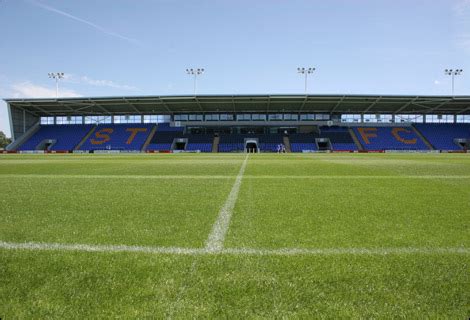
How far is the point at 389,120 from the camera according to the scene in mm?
63156

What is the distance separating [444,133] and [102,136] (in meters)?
58.7

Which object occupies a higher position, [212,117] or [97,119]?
[97,119]

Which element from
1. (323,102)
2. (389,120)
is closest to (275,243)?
(323,102)

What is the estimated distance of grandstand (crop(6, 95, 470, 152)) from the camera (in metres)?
56.5

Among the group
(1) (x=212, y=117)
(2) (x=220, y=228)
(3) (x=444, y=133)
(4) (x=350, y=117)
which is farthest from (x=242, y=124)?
(2) (x=220, y=228)

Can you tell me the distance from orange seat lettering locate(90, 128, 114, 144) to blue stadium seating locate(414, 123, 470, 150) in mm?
54133

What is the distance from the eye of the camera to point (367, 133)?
6081 cm

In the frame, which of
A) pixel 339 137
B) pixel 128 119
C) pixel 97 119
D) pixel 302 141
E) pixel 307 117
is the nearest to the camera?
pixel 302 141

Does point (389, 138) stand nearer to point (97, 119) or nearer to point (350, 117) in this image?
point (350, 117)

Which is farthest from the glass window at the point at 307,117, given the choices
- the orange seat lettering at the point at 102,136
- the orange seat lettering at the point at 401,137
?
the orange seat lettering at the point at 102,136

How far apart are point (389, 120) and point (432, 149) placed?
10194 millimetres

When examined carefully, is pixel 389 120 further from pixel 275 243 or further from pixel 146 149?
pixel 275 243

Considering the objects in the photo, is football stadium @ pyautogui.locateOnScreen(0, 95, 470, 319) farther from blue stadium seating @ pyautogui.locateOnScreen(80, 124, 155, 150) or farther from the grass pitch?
blue stadium seating @ pyautogui.locateOnScreen(80, 124, 155, 150)

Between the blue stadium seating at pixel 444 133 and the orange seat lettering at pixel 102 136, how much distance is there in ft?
178
